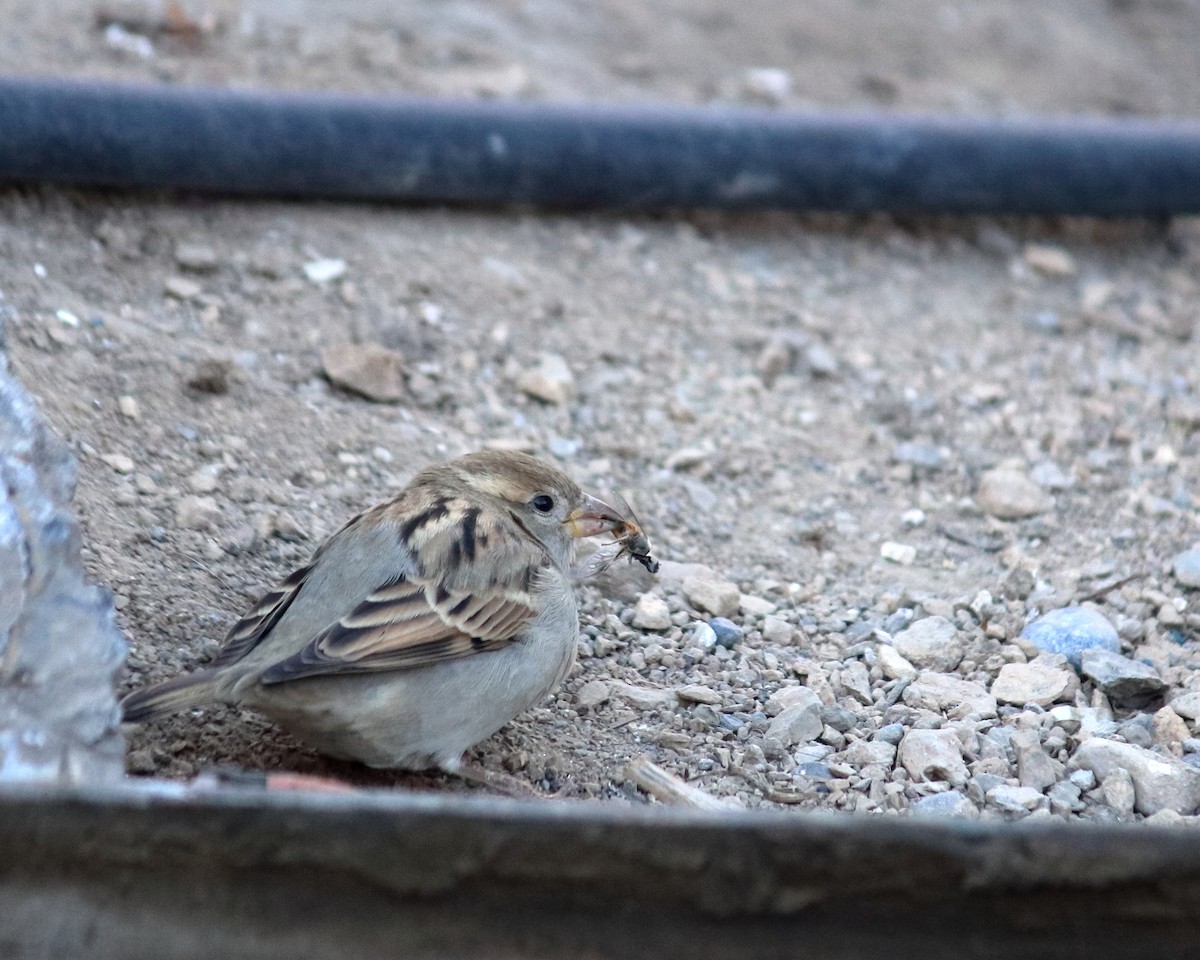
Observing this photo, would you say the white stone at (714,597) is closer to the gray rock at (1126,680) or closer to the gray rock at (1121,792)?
the gray rock at (1126,680)

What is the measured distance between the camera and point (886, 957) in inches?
96.7

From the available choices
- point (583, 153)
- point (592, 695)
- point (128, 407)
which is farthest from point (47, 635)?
point (583, 153)

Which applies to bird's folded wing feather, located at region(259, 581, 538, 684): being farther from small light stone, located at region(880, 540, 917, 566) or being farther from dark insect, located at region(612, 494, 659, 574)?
small light stone, located at region(880, 540, 917, 566)

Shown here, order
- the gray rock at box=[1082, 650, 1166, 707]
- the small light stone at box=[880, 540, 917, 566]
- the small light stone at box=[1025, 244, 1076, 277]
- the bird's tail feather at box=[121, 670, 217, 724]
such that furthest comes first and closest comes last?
the small light stone at box=[1025, 244, 1076, 277], the small light stone at box=[880, 540, 917, 566], the gray rock at box=[1082, 650, 1166, 707], the bird's tail feather at box=[121, 670, 217, 724]

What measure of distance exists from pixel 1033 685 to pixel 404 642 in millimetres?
1749

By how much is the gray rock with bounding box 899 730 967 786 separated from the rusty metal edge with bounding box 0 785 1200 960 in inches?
47.2

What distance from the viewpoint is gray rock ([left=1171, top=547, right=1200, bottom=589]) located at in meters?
4.58

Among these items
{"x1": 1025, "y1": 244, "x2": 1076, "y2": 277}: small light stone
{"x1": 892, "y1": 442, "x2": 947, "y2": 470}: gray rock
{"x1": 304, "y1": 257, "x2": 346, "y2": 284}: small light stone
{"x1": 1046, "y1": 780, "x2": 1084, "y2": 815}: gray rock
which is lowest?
{"x1": 892, "y1": 442, "x2": 947, "y2": 470}: gray rock

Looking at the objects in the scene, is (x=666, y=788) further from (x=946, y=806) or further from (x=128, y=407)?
(x=128, y=407)

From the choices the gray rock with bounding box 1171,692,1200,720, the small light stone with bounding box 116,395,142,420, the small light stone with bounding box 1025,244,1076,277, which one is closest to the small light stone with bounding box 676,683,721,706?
the gray rock with bounding box 1171,692,1200,720

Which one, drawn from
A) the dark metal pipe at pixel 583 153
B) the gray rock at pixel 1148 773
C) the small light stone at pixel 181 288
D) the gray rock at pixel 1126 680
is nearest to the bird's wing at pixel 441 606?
the gray rock at pixel 1148 773

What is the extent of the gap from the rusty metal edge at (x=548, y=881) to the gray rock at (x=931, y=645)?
1.75 meters

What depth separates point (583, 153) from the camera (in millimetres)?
6027

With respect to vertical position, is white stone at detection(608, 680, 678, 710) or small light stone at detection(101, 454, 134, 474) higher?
small light stone at detection(101, 454, 134, 474)
